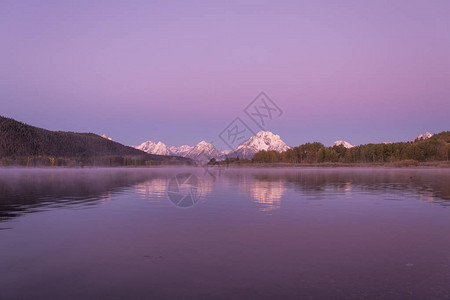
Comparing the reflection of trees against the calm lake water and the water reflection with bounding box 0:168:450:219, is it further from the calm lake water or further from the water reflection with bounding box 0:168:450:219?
the calm lake water

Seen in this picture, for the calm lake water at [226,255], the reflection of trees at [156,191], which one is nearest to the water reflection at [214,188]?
the reflection of trees at [156,191]

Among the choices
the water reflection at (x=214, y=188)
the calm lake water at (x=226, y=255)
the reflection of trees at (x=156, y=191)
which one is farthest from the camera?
the reflection of trees at (x=156, y=191)

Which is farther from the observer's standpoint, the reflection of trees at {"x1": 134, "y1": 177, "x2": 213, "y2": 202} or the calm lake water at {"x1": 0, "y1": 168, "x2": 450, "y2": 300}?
the reflection of trees at {"x1": 134, "y1": 177, "x2": 213, "y2": 202}

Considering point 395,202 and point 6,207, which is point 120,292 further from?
point 395,202

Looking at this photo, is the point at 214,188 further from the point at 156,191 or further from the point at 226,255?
the point at 226,255

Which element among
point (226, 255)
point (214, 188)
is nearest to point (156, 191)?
point (214, 188)

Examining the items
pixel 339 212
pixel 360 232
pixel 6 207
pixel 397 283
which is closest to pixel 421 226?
pixel 360 232

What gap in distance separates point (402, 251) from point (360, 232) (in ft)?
13.2

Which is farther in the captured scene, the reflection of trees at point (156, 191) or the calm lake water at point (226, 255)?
the reflection of trees at point (156, 191)

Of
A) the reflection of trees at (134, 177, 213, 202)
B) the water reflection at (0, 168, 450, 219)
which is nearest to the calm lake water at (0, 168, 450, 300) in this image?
the water reflection at (0, 168, 450, 219)

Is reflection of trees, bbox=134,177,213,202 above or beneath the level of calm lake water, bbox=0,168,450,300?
above

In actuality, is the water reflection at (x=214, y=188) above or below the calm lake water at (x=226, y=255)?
above

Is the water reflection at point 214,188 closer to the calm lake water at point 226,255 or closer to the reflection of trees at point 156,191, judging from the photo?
the reflection of trees at point 156,191

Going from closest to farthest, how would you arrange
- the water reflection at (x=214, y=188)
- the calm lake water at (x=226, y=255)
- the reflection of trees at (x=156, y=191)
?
1. the calm lake water at (x=226, y=255)
2. the water reflection at (x=214, y=188)
3. the reflection of trees at (x=156, y=191)
